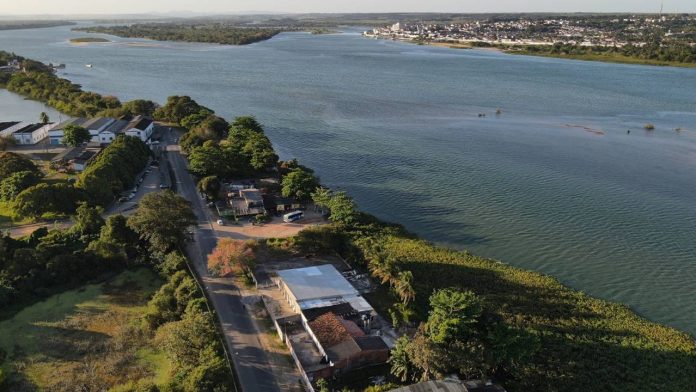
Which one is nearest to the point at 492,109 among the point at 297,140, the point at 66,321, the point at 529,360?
the point at 297,140

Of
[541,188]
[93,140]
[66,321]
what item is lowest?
[66,321]

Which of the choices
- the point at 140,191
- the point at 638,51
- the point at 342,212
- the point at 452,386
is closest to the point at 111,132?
the point at 140,191

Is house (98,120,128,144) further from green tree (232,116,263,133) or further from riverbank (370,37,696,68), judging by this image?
riverbank (370,37,696,68)

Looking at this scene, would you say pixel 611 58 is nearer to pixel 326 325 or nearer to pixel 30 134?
pixel 30 134

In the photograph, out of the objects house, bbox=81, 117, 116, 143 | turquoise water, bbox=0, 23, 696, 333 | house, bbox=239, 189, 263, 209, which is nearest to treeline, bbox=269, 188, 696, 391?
turquoise water, bbox=0, 23, 696, 333

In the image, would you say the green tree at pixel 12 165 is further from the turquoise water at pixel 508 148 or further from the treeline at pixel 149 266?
the turquoise water at pixel 508 148

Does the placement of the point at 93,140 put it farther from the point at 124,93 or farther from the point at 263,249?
the point at 124,93
